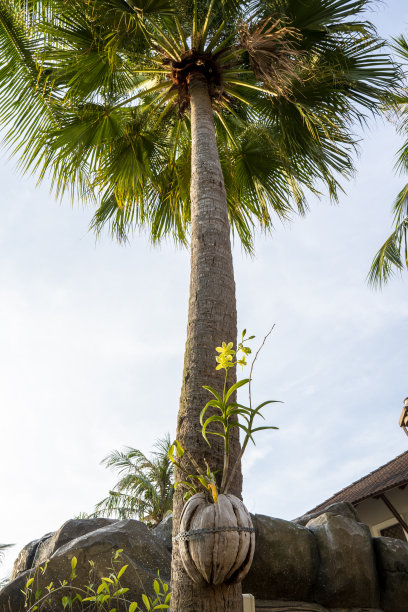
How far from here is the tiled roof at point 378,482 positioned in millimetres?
10538

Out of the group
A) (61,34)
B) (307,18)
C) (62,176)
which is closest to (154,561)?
(62,176)

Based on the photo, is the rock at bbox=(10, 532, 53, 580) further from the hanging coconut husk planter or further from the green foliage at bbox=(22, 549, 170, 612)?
the hanging coconut husk planter

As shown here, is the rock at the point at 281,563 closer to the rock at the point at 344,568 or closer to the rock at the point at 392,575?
the rock at the point at 344,568

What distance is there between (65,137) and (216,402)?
15.3 ft

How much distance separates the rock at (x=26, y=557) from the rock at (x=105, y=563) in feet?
4.14

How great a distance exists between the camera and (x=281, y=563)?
205 inches

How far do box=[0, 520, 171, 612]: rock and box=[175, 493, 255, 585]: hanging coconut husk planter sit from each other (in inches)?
94.7

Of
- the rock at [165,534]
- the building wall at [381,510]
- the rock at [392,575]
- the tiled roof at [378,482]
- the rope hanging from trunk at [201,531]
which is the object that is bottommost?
the rock at [392,575]

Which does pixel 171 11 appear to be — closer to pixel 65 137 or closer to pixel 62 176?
pixel 65 137

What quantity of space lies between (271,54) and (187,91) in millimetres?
1000

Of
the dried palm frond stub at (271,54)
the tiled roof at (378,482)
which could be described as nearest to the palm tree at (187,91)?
the dried palm frond stub at (271,54)

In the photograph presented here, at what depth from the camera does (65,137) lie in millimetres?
5941

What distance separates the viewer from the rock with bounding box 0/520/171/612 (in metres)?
4.23

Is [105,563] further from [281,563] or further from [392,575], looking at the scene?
[392,575]
